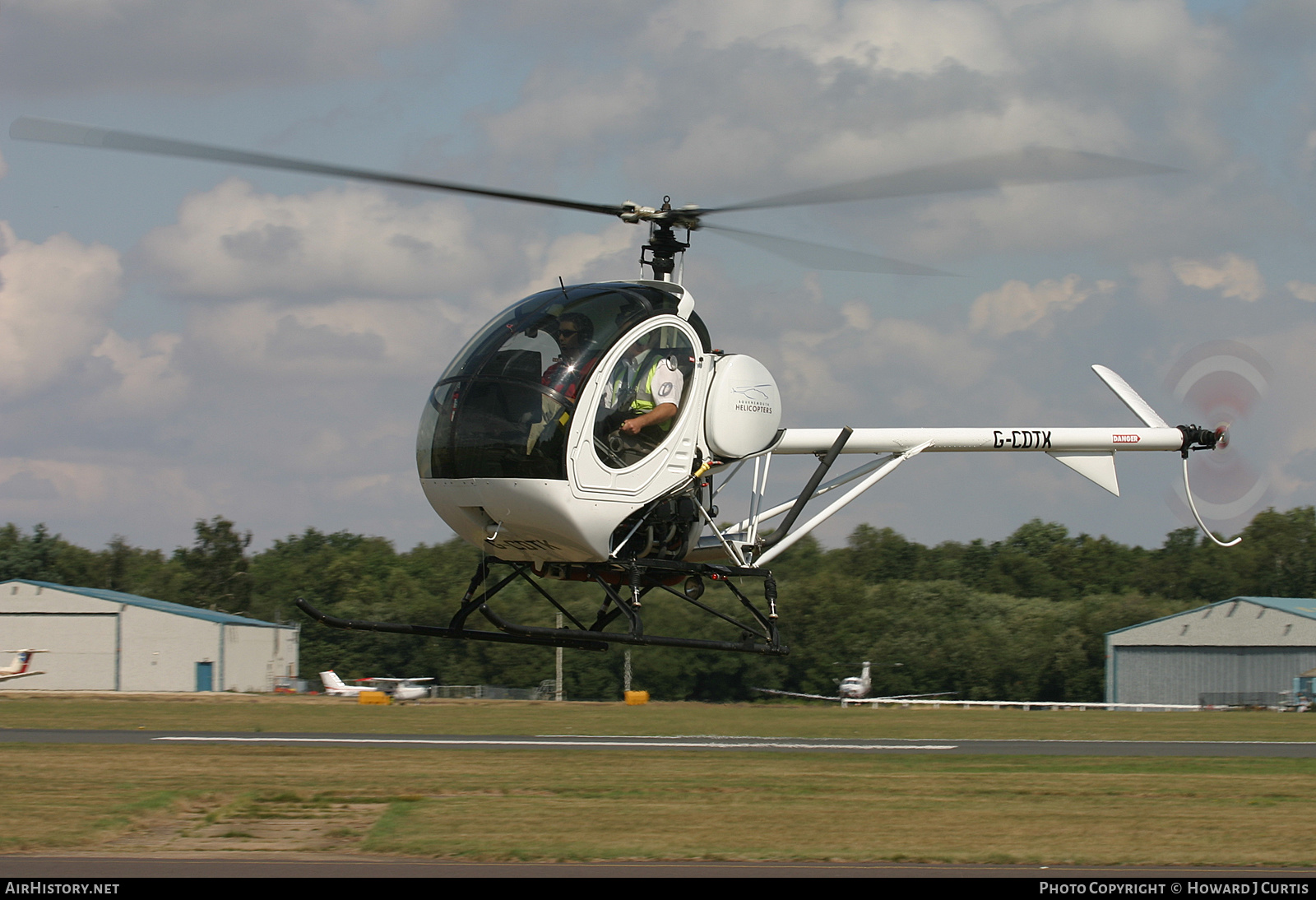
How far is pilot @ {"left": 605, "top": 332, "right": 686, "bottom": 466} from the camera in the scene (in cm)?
1170

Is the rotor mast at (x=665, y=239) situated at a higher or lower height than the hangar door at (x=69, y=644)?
higher

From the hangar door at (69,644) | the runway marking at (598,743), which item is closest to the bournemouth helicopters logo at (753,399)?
the runway marking at (598,743)

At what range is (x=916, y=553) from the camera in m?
74.5

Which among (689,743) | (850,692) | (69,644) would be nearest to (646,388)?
(689,743)

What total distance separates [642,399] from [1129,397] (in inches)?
345

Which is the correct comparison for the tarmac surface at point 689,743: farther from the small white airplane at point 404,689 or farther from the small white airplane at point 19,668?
the small white airplane at point 19,668

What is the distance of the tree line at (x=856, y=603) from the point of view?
5569cm

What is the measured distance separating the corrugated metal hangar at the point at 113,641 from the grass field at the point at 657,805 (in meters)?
33.9

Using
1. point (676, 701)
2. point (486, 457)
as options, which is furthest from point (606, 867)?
point (676, 701)

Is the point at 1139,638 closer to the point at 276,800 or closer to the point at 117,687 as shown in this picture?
the point at 117,687

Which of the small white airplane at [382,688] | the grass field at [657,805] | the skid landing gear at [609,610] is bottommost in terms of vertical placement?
the small white airplane at [382,688]

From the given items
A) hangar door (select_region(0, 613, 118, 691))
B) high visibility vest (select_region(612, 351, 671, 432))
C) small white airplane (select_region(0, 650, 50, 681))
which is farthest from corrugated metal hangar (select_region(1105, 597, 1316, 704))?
high visibility vest (select_region(612, 351, 671, 432))

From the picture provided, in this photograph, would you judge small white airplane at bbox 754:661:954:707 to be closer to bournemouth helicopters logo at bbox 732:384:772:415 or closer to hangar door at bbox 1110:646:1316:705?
hangar door at bbox 1110:646:1316:705

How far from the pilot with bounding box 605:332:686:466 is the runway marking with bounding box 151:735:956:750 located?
18.5m
